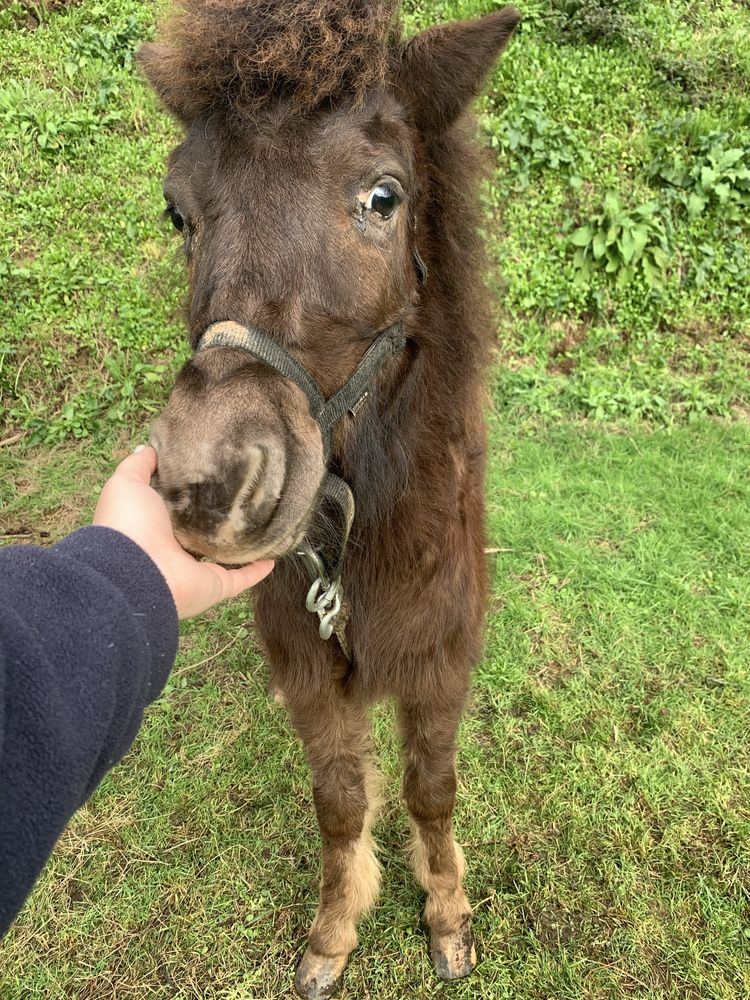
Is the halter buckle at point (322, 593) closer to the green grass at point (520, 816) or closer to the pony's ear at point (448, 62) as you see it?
the pony's ear at point (448, 62)

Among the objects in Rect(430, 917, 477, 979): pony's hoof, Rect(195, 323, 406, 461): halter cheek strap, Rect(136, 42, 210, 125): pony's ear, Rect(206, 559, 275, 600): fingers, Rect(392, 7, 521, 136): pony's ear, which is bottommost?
Rect(430, 917, 477, 979): pony's hoof

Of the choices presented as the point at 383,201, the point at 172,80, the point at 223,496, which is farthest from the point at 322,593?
the point at 172,80

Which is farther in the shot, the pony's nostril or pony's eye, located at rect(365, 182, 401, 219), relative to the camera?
pony's eye, located at rect(365, 182, 401, 219)

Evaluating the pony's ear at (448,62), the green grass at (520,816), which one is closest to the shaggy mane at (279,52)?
the pony's ear at (448,62)

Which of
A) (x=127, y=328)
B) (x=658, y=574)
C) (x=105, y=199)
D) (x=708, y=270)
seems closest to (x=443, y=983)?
(x=658, y=574)

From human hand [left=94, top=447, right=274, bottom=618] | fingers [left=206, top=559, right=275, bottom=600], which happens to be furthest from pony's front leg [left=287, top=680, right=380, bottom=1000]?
human hand [left=94, top=447, right=274, bottom=618]

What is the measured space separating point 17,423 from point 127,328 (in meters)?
1.02

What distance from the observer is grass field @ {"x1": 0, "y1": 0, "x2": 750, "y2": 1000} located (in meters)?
2.49

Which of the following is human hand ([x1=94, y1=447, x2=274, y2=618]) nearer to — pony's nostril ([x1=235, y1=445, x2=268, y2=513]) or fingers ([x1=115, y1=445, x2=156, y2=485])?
fingers ([x1=115, y1=445, x2=156, y2=485])

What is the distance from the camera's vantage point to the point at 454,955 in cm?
237

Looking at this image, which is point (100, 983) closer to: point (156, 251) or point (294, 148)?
point (294, 148)

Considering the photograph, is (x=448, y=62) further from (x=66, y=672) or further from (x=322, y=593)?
(x=66, y=672)

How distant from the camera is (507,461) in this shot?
4344 millimetres

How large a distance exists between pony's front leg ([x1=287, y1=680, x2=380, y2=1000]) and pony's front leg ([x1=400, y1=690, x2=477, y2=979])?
16 centimetres
